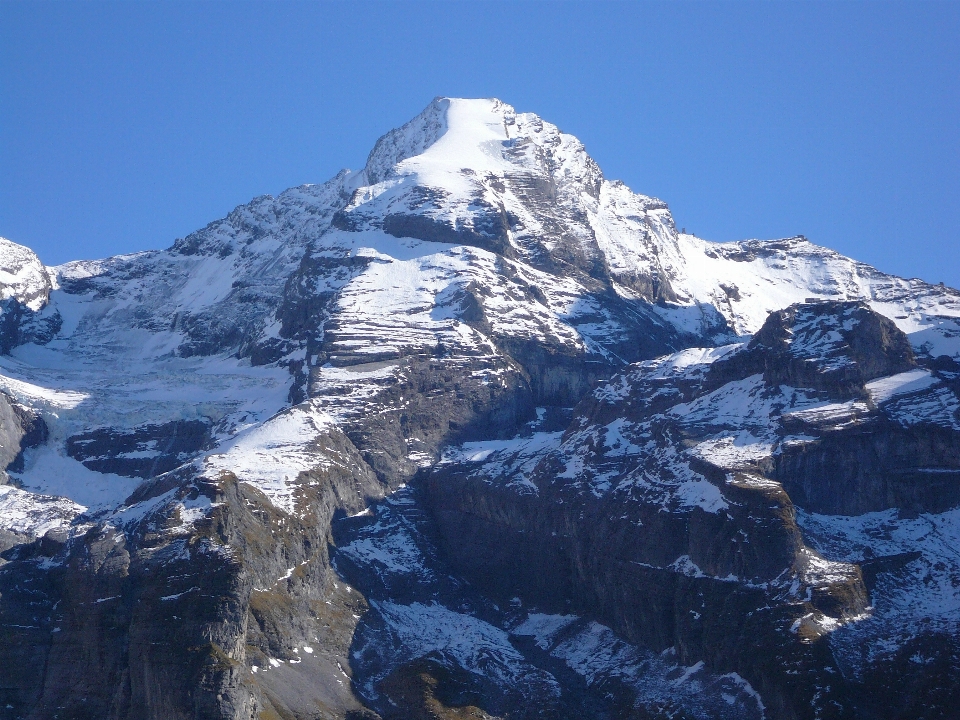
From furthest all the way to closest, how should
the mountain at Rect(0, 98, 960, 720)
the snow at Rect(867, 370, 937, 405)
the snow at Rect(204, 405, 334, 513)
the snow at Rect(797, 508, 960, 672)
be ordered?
the snow at Rect(867, 370, 937, 405), the snow at Rect(204, 405, 334, 513), the snow at Rect(797, 508, 960, 672), the mountain at Rect(0, 98, 960, 720)

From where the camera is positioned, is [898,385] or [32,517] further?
A: [32,517]

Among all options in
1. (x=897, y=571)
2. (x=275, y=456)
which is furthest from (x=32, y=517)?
(x=897, y=571)

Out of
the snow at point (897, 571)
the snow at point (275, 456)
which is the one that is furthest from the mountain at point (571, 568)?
the snow at point (275, 456)

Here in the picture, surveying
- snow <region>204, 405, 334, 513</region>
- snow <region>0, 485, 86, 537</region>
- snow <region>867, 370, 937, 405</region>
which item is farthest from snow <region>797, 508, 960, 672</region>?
snow <region>0, 485, 86, 537</region>

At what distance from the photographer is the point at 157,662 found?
14712cm

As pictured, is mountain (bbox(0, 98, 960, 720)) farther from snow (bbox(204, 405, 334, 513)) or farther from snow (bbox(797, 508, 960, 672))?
snow (bbox(204, 405, 334, 513))

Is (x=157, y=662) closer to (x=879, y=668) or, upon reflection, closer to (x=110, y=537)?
(x=110, y=537)

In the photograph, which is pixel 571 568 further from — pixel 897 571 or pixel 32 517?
pixel 32 517

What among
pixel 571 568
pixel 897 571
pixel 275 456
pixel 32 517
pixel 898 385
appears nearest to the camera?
pixel 897 571

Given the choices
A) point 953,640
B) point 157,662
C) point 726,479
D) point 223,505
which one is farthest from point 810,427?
point 157,662

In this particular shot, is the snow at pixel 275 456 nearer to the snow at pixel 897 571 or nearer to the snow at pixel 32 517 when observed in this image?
the snow at pixel 32 517

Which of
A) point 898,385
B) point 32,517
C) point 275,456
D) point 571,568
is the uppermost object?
point 898,385

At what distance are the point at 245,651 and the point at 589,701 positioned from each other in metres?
35.6

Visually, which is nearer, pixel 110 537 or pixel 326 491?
pixel 110 537
